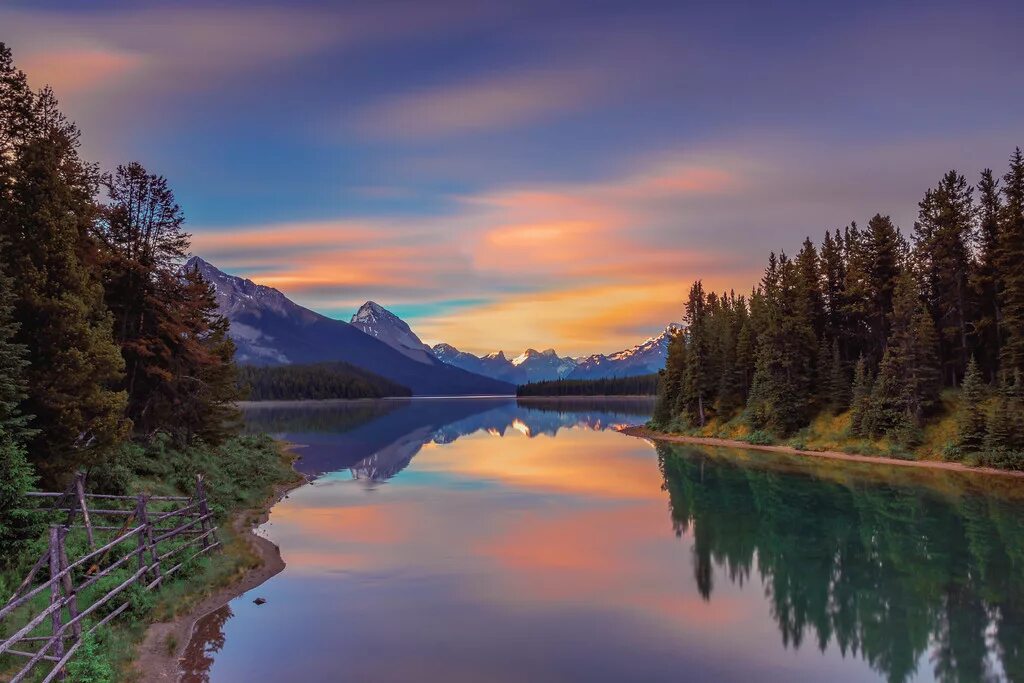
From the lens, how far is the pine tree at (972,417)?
191 feet

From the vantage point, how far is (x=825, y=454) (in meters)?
71.5

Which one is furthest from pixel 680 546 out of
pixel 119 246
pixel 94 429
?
pixel 119 246

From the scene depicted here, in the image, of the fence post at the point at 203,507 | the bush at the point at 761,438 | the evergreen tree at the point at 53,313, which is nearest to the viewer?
the evergreen tree at the point at 53,313

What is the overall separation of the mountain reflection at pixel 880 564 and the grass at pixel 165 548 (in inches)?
737

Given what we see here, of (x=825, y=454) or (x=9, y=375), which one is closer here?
(x=9, y=375)

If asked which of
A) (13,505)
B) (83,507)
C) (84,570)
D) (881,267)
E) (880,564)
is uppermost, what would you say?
(881,267)

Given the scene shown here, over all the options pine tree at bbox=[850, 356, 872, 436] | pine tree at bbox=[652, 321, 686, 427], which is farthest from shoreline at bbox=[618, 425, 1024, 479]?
pine tree at bbox=[850, 356, 872, 436]

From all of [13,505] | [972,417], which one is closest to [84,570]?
[13,505]

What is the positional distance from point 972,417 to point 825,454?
15697 millimetres

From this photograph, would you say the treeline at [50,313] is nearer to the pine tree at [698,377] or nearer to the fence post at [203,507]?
the fence post at [203,507]

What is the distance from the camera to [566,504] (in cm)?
4503

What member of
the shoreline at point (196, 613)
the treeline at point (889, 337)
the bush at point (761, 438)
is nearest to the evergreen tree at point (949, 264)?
the treeline at point (889, 337)

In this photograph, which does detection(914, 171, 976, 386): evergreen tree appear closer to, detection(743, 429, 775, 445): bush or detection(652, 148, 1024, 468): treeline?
detection(652, 148, 1024, 468): treeline

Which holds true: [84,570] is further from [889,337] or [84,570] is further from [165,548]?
[889,337]
